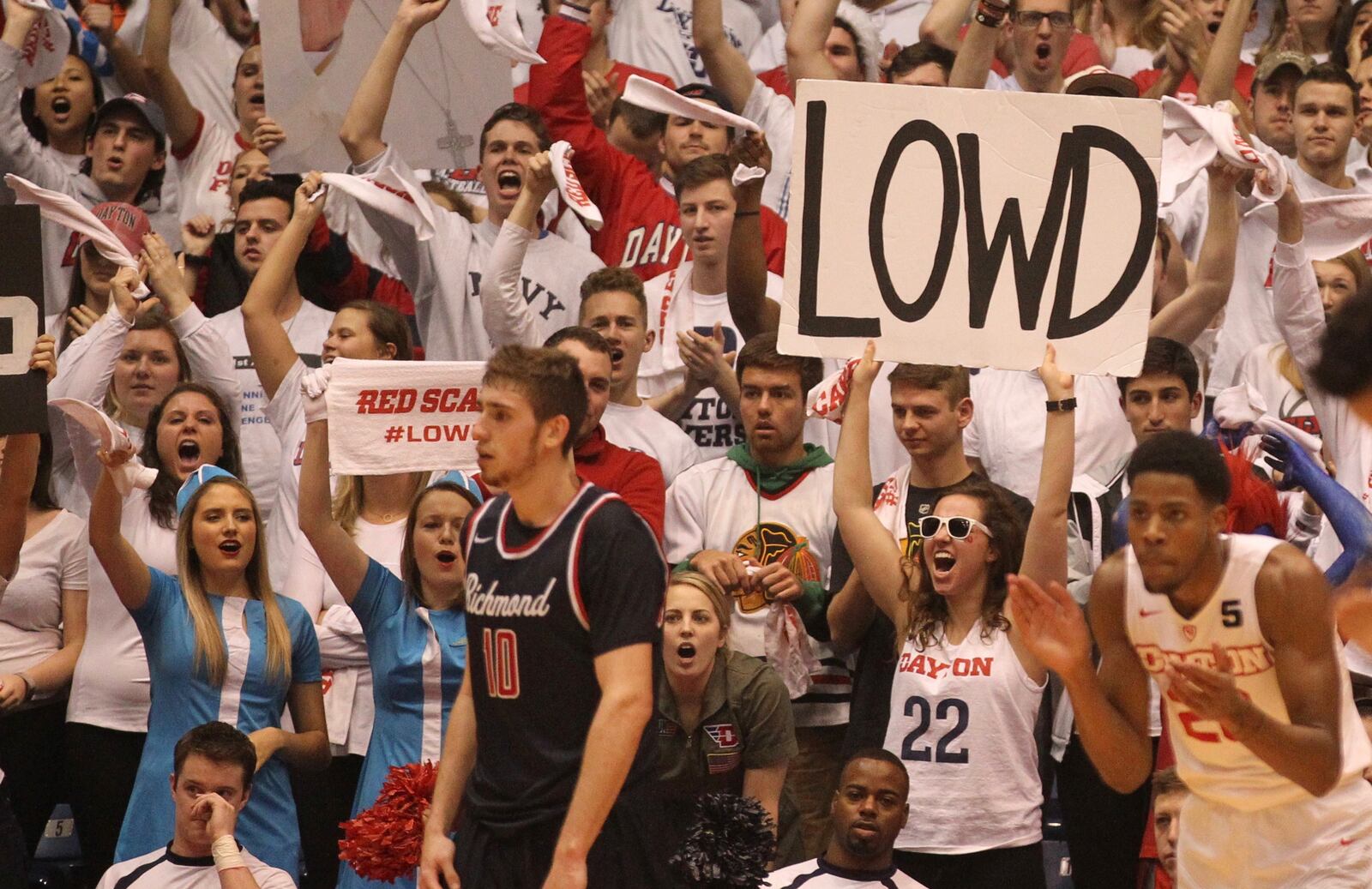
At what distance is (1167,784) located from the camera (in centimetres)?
603

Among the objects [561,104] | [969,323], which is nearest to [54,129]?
[561,104]

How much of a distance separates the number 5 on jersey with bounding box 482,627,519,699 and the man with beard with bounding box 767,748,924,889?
1.63 meters

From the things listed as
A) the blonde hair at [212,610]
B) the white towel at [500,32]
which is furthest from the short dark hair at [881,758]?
the white towel at [500,32]

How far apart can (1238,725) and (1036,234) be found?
2157 millimetres

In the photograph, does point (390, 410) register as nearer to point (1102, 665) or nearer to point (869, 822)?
point (869, 822)

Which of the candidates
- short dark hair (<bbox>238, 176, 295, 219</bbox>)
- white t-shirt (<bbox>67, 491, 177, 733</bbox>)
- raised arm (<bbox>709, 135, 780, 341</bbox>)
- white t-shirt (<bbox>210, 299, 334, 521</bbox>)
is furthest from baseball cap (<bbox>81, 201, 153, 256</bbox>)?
raised arm (<bbox>709, 135, 780, 341</bbox>)

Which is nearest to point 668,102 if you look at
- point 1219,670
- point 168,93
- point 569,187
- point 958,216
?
point 569,187

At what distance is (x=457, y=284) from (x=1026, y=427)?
2.50 metres

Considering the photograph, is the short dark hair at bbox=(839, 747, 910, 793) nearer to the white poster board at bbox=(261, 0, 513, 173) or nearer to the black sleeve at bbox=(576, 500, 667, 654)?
the black sleeve at bbox=(576, 500, 667, 654)

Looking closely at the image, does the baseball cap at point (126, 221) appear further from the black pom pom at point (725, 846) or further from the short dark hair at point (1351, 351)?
the short dark hair at point (1351, 351)

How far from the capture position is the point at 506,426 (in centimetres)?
453

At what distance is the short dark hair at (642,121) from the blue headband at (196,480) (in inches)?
121

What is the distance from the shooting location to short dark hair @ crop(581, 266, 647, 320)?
7.20 meters

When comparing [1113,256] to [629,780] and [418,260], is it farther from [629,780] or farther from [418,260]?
[418,260]
